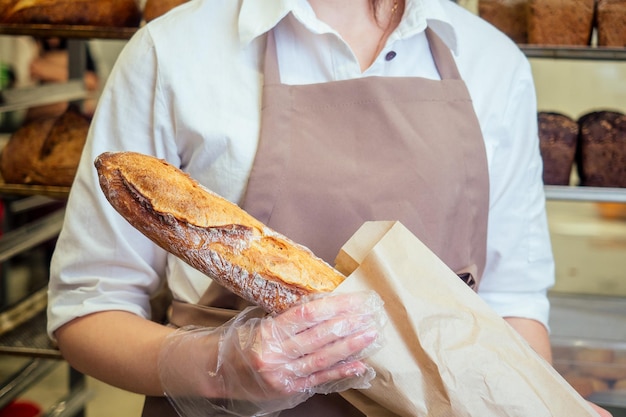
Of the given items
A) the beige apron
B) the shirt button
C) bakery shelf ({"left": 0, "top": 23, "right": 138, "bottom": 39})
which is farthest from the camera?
bakery shelf ({"left": 0, "top": 23, "right": 138, "bottom": 39})

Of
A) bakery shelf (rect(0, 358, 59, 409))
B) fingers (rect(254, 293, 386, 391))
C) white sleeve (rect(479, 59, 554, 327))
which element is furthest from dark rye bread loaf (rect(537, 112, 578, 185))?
bakery shelf (rect(0, 358, 59, 409))

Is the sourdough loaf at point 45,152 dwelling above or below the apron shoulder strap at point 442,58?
below

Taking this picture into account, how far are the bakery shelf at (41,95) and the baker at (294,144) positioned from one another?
1121 millimetres

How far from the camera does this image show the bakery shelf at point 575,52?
1820 mm

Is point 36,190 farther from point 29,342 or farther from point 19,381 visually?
point 19,381

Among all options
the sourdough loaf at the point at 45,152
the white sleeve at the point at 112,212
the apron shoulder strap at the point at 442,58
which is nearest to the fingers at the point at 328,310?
the white sleeve at the point at 112,212

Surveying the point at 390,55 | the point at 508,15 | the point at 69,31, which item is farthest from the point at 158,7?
the point at 390,55

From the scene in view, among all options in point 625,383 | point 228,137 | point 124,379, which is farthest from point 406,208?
point 625,383

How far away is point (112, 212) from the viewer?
43.9 inches

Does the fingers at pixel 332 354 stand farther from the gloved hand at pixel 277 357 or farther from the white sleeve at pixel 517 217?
the white sleeve at pixel 517 217

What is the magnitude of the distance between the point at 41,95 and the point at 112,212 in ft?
4.66

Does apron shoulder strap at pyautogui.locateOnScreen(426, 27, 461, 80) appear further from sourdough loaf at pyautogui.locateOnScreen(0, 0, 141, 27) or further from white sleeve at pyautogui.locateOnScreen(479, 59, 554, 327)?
sourdough loaf at pyautogui.locateOnScreen(0, 0, 141, 27)

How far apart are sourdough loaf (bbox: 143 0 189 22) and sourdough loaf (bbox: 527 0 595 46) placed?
86cm

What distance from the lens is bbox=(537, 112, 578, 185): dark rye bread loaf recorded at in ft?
6.50
